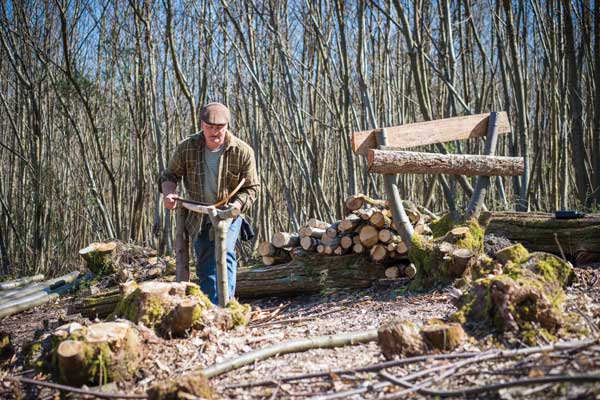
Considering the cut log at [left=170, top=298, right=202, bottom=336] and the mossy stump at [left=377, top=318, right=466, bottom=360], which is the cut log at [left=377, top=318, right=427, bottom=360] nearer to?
the mossy stump at [left=377, top=318, right=466, bottom=360]

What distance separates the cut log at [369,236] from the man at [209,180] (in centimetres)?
141

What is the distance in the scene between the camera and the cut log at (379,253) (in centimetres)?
509

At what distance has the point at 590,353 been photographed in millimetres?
2139

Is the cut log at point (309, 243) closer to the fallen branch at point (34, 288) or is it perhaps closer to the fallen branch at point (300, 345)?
the fallen branch at point (300, 345)

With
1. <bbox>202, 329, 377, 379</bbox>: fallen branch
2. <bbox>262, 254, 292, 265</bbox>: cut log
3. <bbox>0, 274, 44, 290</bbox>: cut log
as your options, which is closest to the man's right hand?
<bbox>202, 329, 377, 379</bbox>: fallen branch

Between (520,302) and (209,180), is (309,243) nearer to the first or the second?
(209,180)

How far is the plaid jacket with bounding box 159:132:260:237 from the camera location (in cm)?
404

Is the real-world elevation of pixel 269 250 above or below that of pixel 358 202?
below

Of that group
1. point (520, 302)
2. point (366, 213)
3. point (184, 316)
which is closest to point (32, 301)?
point (366, 213)

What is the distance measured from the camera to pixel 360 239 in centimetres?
518

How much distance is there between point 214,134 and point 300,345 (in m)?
1.73

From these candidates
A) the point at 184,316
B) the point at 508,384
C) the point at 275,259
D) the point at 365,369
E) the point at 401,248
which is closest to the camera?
the point at 508,384

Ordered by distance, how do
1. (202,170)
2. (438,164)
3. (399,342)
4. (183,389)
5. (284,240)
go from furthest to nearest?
(284,240) < (438,164) < (202,170) < (399,342) < (183,389)

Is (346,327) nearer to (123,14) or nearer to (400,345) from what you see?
(400,345)
